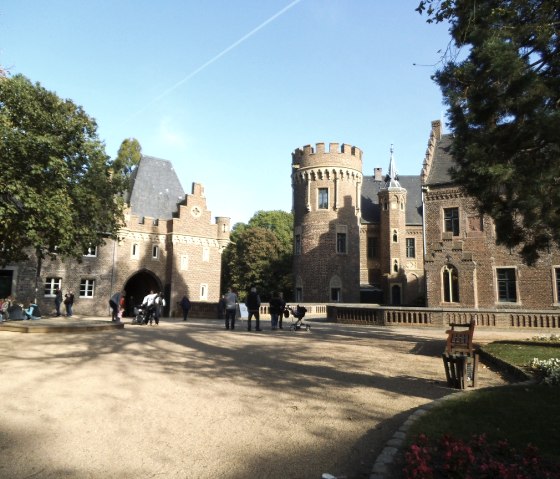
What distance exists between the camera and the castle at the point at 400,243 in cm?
2586

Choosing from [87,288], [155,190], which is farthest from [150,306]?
[155,190]

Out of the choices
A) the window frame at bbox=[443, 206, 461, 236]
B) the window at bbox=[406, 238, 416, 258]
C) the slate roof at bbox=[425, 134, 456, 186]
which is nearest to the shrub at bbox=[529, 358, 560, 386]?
the window frame at bbox=[443, 206, 461, 236]

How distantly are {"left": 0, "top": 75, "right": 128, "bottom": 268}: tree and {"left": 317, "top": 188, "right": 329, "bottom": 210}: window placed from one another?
73.0 ft

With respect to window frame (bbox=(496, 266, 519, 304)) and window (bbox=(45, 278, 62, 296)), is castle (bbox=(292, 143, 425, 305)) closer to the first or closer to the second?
window frame (bbox=(496, 266, 519, 304))

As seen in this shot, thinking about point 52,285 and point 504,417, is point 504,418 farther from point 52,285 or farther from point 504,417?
point 52,285

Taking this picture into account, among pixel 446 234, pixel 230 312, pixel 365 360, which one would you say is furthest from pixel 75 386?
pixel 446 234

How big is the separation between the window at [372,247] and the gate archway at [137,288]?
24.4m

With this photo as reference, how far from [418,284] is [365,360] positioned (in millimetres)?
39286

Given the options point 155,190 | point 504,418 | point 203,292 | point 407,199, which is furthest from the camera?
point 407,199

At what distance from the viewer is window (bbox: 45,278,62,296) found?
105ft

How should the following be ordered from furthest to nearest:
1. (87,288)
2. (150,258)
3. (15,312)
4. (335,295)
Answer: (335,295)
(150,258)
(87,288)
(15,312)

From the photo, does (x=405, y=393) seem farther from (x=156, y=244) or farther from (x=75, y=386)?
(x=156, y=244)

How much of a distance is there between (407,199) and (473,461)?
50.3m

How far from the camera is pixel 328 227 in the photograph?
134ft
